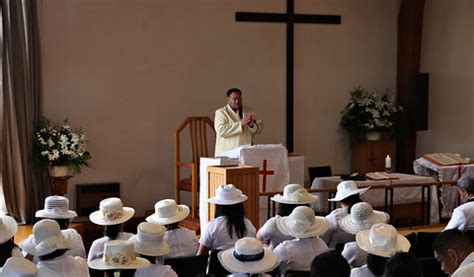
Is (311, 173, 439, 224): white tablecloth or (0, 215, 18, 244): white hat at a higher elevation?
(0, 215, 18, 244): white hat

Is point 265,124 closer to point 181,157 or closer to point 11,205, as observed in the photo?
point 181,157

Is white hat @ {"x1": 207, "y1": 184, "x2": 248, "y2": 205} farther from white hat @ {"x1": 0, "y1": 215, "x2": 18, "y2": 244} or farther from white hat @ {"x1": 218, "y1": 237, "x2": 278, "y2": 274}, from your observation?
white hat @ {"x1": 0, "y1": 215, "x2": 18, "y2": 244}

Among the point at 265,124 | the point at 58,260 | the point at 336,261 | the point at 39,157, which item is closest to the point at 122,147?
the point at 39,157

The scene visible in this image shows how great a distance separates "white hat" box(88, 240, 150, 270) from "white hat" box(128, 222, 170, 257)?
33cm

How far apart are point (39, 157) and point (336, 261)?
6.30 meters

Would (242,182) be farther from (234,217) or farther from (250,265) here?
(250,265)

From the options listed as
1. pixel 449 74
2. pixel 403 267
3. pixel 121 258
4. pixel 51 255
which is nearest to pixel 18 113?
pixel 51 255

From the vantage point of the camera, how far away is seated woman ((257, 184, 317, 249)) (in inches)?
189

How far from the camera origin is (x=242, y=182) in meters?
6.36

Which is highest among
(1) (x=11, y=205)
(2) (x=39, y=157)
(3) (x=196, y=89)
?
(3) (x=196, y=89)

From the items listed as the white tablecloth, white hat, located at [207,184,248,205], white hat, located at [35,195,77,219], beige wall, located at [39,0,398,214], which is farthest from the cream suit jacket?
white hat, located at [35,195,77,219]

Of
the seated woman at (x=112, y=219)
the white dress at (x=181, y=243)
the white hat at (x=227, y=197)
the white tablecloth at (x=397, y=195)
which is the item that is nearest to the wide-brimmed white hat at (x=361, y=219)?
the white hat at (x=227, y=197)

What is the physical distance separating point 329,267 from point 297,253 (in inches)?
51.5

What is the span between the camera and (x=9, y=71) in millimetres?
8578
